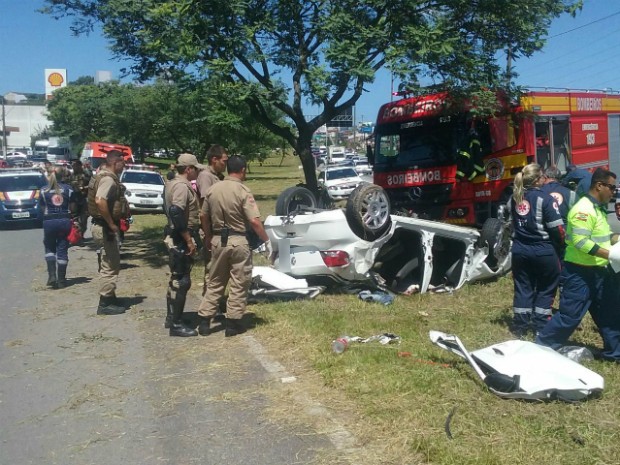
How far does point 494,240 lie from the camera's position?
9484mm

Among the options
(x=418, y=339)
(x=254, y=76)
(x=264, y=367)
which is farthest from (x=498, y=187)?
(x=264, y=367)

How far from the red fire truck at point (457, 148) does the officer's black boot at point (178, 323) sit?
5642 mm

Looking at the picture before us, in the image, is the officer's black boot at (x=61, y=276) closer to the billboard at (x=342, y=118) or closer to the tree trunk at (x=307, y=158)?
the tree trunk at (x=307, y=158)

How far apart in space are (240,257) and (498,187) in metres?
6.37

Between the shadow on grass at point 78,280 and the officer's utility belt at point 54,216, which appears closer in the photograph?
the officer's utility belt at point 54,216

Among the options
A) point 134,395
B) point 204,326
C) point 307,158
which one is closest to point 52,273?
point 204,326

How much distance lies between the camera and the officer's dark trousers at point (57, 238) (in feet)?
34.1

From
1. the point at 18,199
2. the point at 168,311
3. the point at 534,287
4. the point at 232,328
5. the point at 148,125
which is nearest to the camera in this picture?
the point at 534,287

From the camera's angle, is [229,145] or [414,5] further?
[229,145]

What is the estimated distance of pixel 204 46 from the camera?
1136 centimetres

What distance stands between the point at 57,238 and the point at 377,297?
511 centimetres

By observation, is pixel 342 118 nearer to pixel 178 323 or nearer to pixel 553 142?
pixel 553 142

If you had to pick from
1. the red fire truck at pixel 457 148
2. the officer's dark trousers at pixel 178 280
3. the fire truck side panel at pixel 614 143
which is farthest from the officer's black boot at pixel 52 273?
the fire truck side panel at pixel 614 143

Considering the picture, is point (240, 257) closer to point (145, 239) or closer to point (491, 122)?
point (491, 122)
